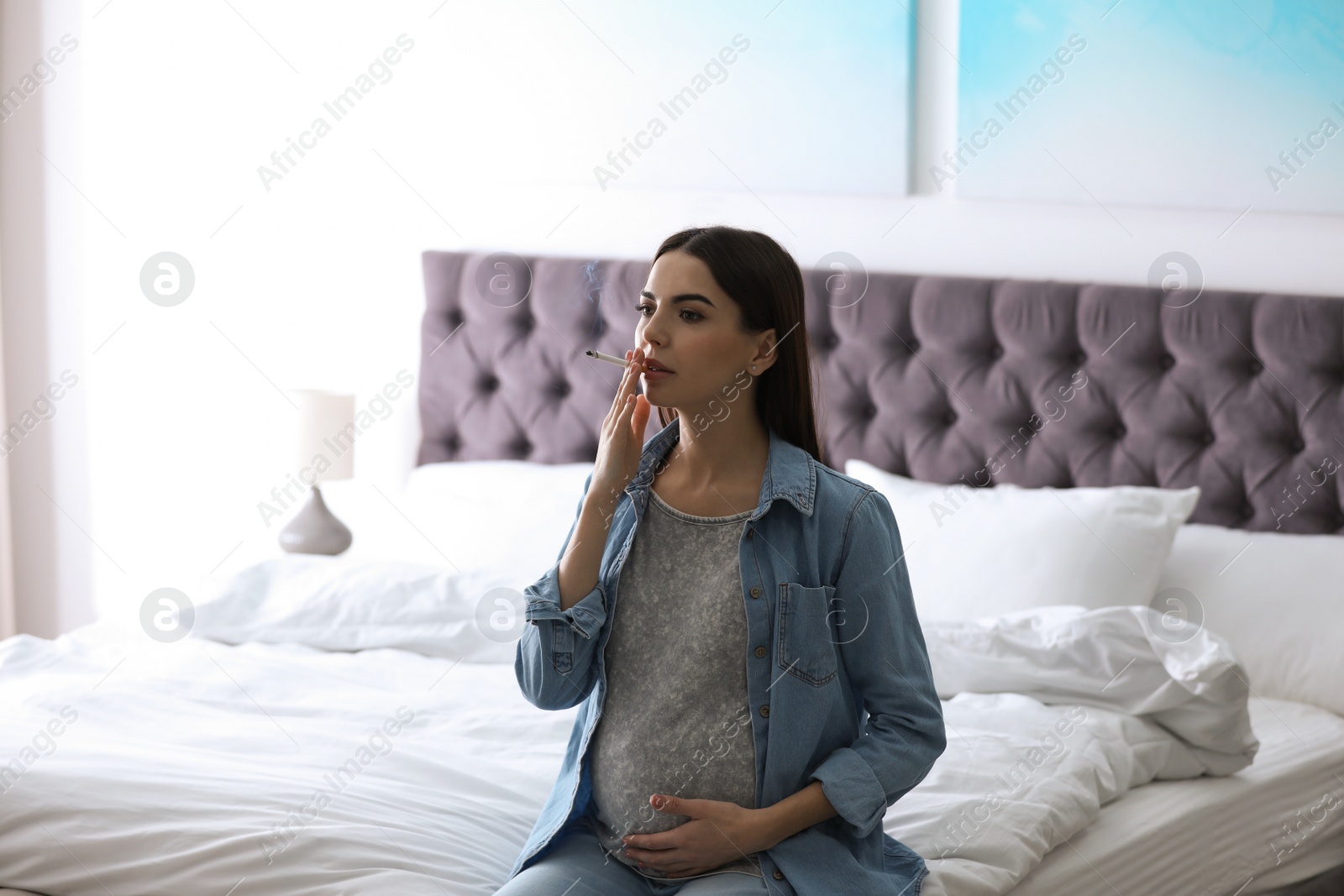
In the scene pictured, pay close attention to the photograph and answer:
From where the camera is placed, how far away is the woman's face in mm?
1448

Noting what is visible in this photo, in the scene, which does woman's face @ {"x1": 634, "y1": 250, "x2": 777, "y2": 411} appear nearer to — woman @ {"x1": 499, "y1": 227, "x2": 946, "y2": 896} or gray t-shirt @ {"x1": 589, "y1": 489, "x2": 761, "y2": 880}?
woman @ {"x1": 499, "y1": 227, "x2": 946, "y2": 896}

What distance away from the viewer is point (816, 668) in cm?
142

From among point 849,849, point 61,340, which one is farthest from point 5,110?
point 849,849

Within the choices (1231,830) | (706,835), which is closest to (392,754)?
(706,835)

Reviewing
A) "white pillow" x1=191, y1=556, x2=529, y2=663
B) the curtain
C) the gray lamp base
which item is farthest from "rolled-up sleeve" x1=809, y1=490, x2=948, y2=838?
the curtain

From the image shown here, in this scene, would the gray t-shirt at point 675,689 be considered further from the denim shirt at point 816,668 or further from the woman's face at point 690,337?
the woman's face at point 690,337

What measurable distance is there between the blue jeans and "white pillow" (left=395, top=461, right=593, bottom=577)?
1171 mm

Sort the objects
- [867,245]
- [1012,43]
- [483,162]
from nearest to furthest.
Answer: [1012,43] → [867,245] → [483,162]

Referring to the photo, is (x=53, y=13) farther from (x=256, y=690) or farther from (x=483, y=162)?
(x=256, y=690)

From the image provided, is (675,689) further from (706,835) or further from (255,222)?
(255,222)

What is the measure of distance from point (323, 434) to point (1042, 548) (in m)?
1.63

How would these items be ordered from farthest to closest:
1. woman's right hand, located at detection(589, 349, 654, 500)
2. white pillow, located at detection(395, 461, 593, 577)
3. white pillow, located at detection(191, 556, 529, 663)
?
white pillow, located at detection(395, 461, 593, 577) → white pillow, located at detection(191, 556, 529, 663) → woman's right hand, located at detection(589, 349, 654, 500)

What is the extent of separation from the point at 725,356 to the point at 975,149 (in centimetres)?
143

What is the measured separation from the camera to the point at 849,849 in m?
1.43
